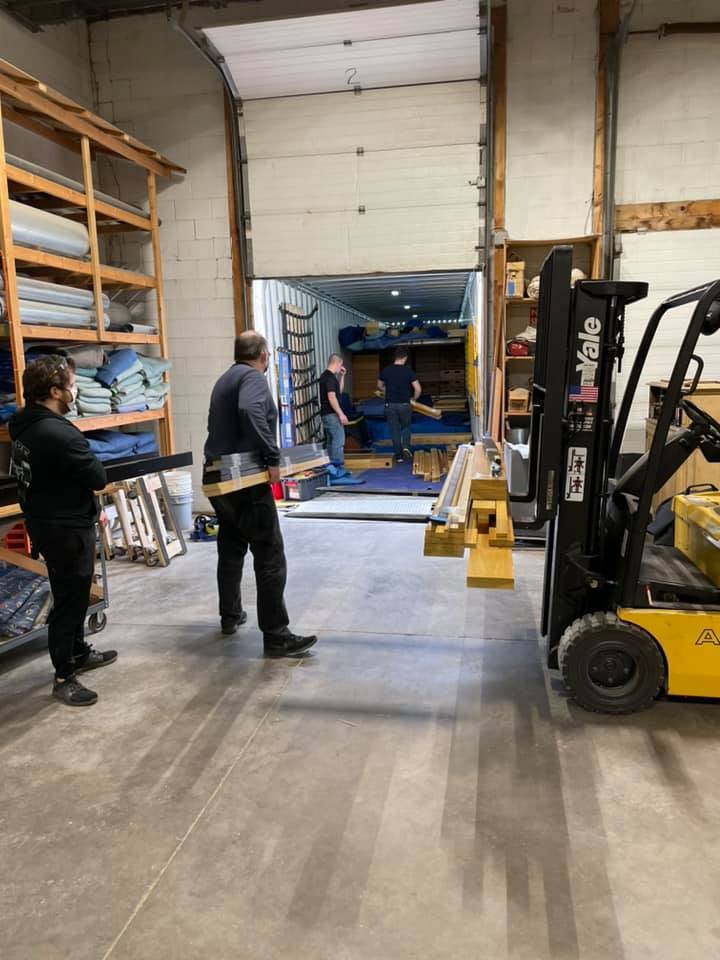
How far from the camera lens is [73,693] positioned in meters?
3.97

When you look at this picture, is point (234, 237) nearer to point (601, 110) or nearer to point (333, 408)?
point (333, 408)

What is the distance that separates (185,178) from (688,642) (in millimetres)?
8030

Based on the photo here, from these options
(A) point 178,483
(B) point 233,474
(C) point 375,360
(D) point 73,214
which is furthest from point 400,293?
(B) point 233,474

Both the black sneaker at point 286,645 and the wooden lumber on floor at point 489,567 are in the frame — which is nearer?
the wooden lumber on floor at point 489,567

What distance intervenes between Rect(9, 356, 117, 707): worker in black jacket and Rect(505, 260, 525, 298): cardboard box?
5150mm

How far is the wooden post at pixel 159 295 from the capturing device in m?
8.05

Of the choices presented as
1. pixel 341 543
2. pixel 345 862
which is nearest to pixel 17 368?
pixel 341 543

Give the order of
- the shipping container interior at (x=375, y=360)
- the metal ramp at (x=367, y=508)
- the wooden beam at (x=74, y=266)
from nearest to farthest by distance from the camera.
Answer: the wooden beam at (x=74, y=266) → the metal ramp at (x=367, y=508) → the shipping container interior at (x=375, y=360)

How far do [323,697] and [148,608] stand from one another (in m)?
2.24

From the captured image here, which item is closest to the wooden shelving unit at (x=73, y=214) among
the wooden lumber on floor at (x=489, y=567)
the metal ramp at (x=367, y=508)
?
the metal ramp at (x=367, y=508)

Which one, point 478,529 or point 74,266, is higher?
point 74,266

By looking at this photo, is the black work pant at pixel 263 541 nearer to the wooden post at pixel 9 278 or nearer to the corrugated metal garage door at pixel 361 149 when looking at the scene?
the wooden post at pixel 9 278

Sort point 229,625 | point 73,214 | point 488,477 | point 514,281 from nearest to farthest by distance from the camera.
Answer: point 488,477, point 229,625, point 514,281, point 73,214

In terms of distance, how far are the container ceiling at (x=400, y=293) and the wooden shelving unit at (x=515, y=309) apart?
1.94 m
